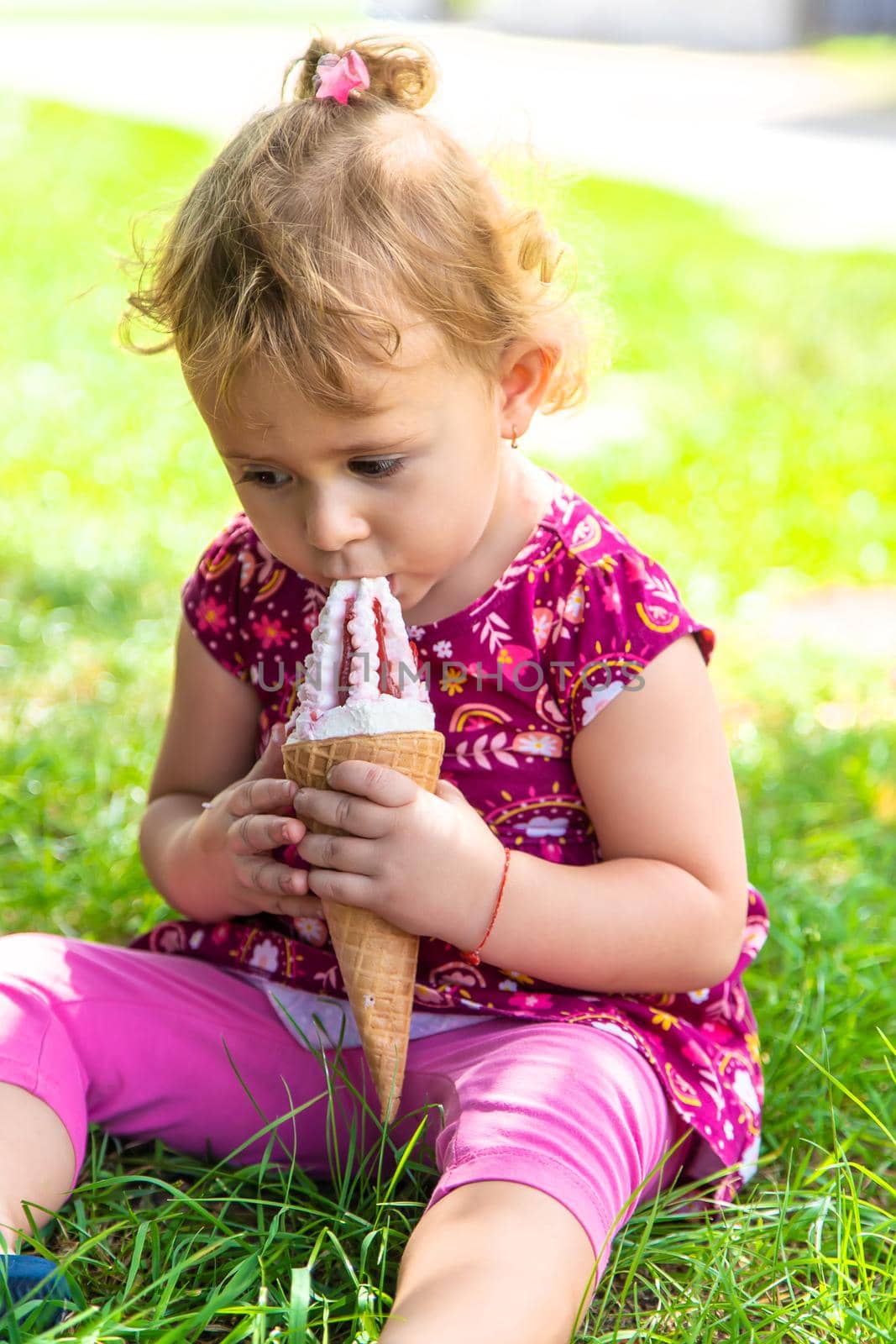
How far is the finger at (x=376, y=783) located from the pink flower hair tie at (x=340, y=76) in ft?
2.85

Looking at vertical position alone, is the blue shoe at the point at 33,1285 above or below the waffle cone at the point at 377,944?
below

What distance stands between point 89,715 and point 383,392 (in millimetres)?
1759

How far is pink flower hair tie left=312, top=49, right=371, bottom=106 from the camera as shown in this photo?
6.51 ft

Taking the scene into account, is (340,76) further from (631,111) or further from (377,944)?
(631,111)

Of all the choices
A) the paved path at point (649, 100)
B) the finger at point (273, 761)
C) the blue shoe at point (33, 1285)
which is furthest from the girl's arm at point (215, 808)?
the paved path at point (649, 100)

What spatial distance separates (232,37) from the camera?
2147 centimetres

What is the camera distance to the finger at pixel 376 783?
1.83 m

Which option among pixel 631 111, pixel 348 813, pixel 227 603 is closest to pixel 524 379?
pixel 227 603

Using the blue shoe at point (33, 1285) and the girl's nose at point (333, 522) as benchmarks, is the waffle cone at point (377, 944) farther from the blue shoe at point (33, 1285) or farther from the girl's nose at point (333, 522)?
the blue shoe at point (33, 1285)

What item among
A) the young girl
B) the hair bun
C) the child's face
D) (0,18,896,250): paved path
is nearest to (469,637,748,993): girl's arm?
the young girl

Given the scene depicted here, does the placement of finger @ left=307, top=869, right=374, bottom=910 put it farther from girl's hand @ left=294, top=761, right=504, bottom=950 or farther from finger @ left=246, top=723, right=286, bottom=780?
finger @ left=246, top=723, right=286, bottom=780

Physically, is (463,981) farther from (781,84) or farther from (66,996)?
(781,84)

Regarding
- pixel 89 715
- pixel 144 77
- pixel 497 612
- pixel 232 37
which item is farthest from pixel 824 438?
pixel 232 37

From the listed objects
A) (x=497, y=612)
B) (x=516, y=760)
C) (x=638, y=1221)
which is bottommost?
(x=638, y=1221)
